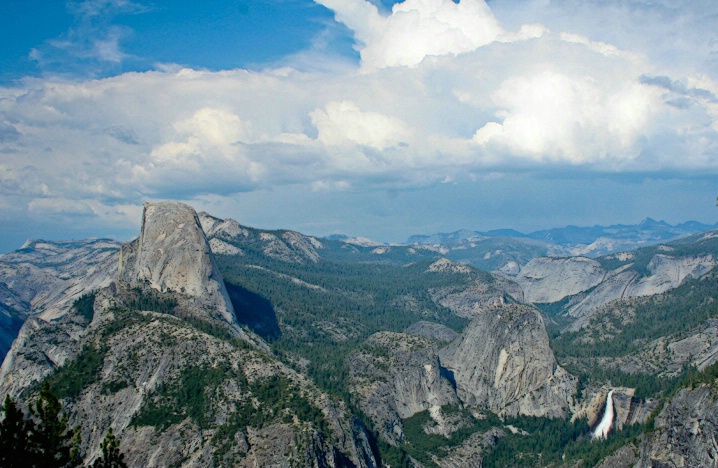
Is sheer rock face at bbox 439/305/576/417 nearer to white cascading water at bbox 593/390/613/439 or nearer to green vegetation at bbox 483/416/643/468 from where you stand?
green vegetation at bbox 483/416/643/468

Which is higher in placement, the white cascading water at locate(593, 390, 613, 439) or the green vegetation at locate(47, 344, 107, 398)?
the green vegetation at locate(47, 344, 107, 398)

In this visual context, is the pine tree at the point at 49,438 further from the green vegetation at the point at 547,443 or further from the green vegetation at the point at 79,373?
the green vegetation at the point at 547,443

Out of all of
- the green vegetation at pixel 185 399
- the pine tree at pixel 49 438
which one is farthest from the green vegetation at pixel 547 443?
the pine tree at pixel 49 438

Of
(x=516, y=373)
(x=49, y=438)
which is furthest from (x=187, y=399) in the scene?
(x=516, y=373)

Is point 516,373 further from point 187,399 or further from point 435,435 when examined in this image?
point 187,399

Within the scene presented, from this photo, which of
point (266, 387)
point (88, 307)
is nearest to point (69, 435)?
point (266, 387)

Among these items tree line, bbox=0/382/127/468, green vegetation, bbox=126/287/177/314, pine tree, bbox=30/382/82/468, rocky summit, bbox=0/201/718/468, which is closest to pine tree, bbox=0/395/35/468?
tree line, bbox=0/382/127/468
